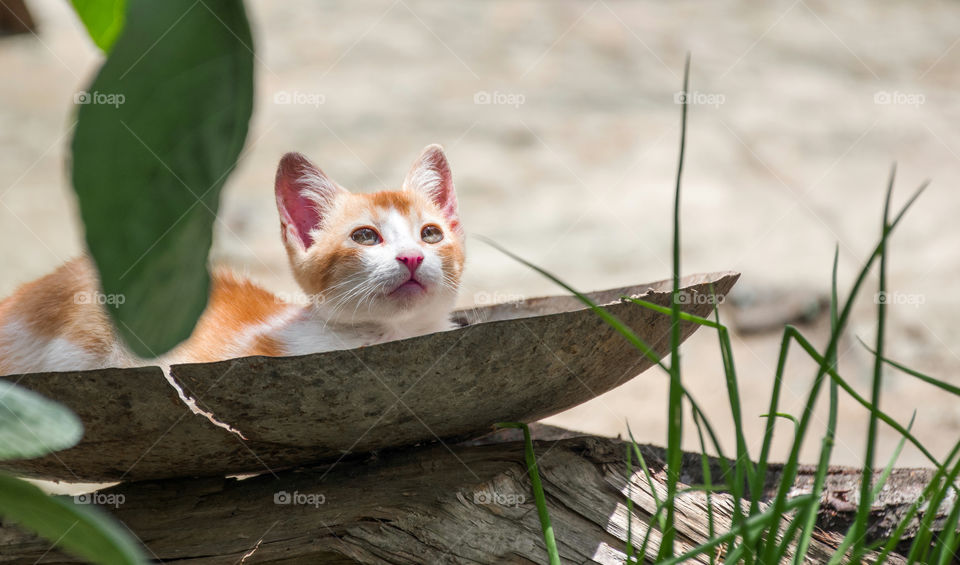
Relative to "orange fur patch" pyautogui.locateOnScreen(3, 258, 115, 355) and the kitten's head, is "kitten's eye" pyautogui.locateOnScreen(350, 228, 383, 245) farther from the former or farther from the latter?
"orange fur patch" pyautogui.locateOnScreen(3, 258, 115, 355)

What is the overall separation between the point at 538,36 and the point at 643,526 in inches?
164

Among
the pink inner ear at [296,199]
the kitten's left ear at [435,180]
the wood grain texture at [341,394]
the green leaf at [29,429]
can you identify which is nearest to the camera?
the green leaf at [29,429]

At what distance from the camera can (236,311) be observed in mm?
1380

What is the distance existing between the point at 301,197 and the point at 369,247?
171 millimetres

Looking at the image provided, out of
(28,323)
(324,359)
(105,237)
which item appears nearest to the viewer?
(105,237)

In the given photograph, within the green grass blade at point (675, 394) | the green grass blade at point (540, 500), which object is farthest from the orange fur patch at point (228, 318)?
the green grass blade at point (675, 394)

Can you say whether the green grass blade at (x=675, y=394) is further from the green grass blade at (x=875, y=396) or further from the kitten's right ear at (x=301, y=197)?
the kitten's right ear at (x=301, y=197)

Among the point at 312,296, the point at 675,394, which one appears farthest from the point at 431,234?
the point at 675,394

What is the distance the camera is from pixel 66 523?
429mm

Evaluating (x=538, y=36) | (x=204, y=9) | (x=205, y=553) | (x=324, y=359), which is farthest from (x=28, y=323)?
(x=538, y=36)

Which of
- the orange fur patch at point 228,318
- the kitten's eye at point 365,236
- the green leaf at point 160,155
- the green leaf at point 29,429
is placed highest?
the kitten's eye at point 365,236

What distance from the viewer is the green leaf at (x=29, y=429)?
481 mm

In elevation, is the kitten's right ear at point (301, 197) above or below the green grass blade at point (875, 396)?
above

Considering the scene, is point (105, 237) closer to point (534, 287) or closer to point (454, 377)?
point (454, 377)
